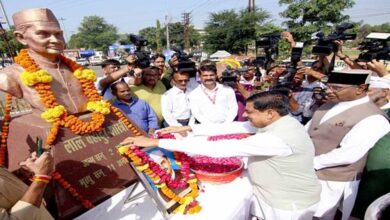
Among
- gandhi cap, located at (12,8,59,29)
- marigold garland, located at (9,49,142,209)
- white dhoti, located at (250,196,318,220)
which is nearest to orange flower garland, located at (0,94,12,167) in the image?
marigold garland, located at (9,49,142,209)

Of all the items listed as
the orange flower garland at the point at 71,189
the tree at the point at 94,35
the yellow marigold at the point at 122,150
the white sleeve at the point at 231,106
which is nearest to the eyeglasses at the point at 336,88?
the white sleeve at the point at 231,106

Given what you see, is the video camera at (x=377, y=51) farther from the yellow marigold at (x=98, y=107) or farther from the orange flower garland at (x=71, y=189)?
the orange flower garland at (x=71, y=189)

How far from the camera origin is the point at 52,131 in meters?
1.71

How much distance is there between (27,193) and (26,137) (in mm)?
734

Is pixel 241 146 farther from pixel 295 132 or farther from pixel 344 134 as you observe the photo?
pixel 344 134

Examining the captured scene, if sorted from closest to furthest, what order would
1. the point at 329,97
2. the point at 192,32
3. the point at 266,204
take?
the point at 266,204 → the point at 329,97 → the point at 192,32

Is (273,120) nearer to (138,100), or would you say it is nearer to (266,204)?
(266,204)

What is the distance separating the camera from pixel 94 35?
81750 millimetres

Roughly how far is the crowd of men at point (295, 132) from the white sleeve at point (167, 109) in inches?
0.5

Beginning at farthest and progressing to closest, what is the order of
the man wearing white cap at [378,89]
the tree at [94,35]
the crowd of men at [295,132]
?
the tree at [94,35] < the man wearing white cap at [378,89] < the crowd of men at [295,132]

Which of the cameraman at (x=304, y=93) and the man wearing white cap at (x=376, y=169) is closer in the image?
the man wearing white cap at (x=376, y=169)

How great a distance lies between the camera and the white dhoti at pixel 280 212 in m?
1.83

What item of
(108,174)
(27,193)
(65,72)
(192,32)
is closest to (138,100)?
(65,72)

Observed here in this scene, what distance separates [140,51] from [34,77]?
4.76ft
